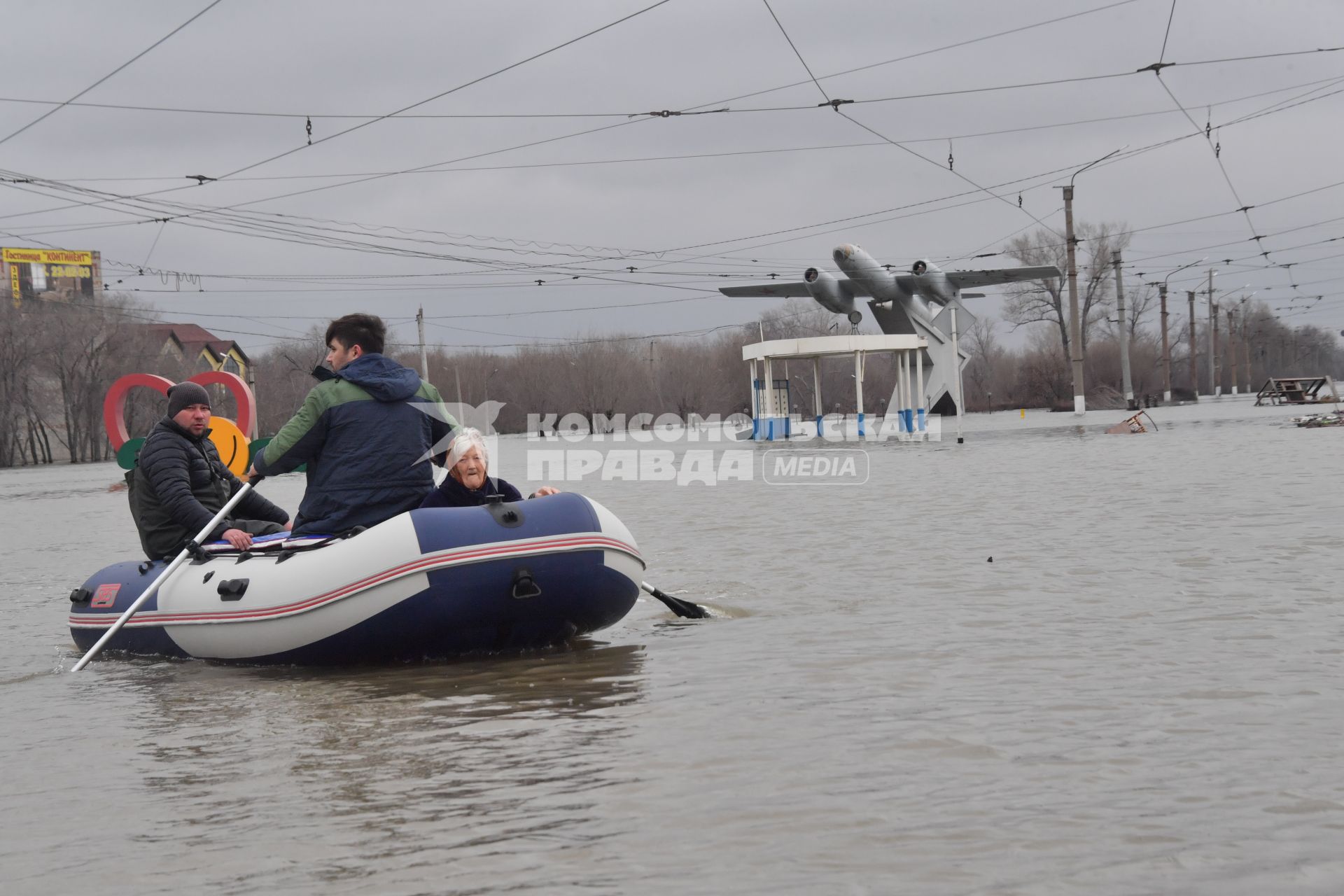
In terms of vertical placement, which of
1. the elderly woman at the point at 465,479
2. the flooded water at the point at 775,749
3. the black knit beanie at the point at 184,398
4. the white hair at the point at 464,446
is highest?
the black knit beanie at the point at 184,398

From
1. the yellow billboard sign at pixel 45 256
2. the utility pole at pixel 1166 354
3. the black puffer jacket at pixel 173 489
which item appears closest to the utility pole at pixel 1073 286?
the utility pole at pixel 1166 354

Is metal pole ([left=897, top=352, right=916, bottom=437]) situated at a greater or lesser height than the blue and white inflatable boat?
greater

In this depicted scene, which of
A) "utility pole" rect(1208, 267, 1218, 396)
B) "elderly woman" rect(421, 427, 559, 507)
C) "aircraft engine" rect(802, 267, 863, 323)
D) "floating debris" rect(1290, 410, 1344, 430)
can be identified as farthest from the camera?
"utility pole" rect(1208, 267, 1218, 396)

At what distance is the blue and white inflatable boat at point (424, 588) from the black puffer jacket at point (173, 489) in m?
0.55

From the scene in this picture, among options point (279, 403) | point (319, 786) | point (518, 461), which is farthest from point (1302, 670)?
point (279, 403)

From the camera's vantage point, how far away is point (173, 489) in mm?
8453

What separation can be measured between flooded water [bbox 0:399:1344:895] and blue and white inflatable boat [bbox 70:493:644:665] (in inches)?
7.6

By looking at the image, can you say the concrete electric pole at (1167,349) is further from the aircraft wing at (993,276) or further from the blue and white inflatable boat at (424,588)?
the blue and white inflatable boat at (424,588)

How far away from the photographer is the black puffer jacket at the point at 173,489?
8.44 m

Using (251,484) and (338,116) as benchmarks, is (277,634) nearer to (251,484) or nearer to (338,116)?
(251,484)

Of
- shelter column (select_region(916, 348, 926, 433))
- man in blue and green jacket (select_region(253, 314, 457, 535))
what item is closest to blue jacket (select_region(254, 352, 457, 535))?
man in blue and green jacket (select_region(253, 314, 457, 535))

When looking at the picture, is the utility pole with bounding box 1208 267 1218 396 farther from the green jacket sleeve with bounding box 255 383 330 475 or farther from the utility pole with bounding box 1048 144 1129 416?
the green jacket sleeve with bounding box 255 383 330 475

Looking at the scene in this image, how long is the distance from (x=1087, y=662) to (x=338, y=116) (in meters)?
20.2

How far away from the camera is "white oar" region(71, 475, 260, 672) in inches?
323
